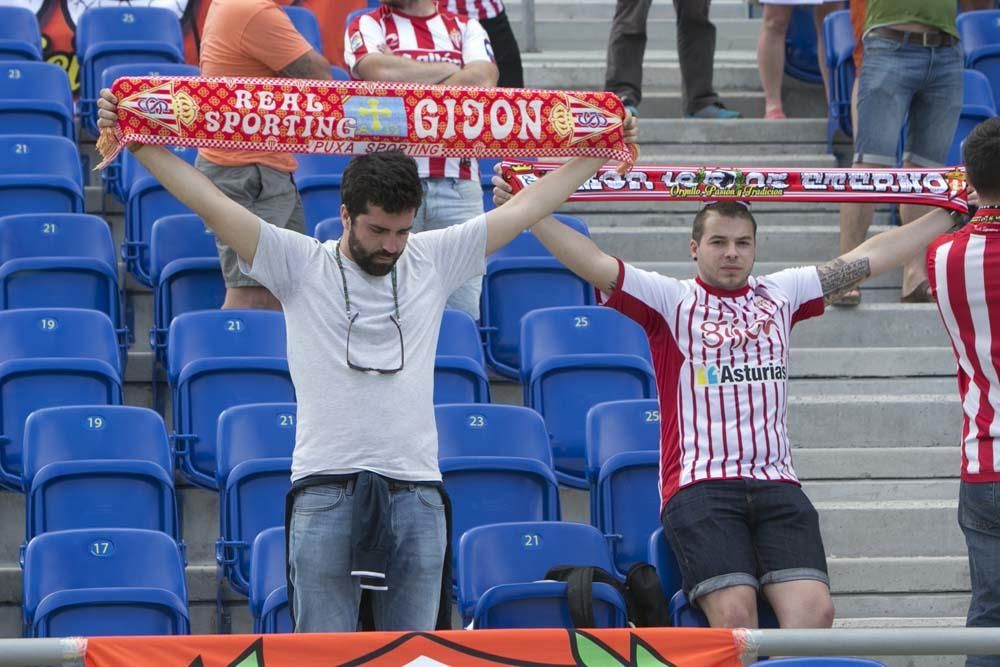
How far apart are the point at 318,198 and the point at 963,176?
2999mm

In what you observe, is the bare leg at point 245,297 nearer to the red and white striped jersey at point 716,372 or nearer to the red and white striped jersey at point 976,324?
the red and white striped jersey at point 716,372

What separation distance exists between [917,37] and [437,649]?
457 cm

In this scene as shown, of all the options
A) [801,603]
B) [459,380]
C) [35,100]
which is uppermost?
[35,100]

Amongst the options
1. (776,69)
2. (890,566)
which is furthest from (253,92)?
(776,69)

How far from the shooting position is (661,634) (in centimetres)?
363

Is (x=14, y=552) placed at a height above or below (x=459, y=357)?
below

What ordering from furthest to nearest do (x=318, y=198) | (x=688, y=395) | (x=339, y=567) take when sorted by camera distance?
(x=318, y=198) < (x=688, y=395) < (x=339, y=567)

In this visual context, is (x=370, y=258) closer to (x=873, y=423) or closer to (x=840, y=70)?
(x=873, y=423)

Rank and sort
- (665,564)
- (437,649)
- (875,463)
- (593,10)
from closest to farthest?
1. (437,649)
2. (665,564)
3. (875,463)
4. (593,10)

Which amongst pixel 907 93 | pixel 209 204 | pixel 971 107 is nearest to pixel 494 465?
pixel 209 204

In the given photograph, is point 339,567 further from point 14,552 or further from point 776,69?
point 776,69

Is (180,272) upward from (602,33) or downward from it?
downward

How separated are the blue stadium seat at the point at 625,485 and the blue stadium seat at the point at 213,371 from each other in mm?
1115

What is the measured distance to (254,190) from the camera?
6.57m
